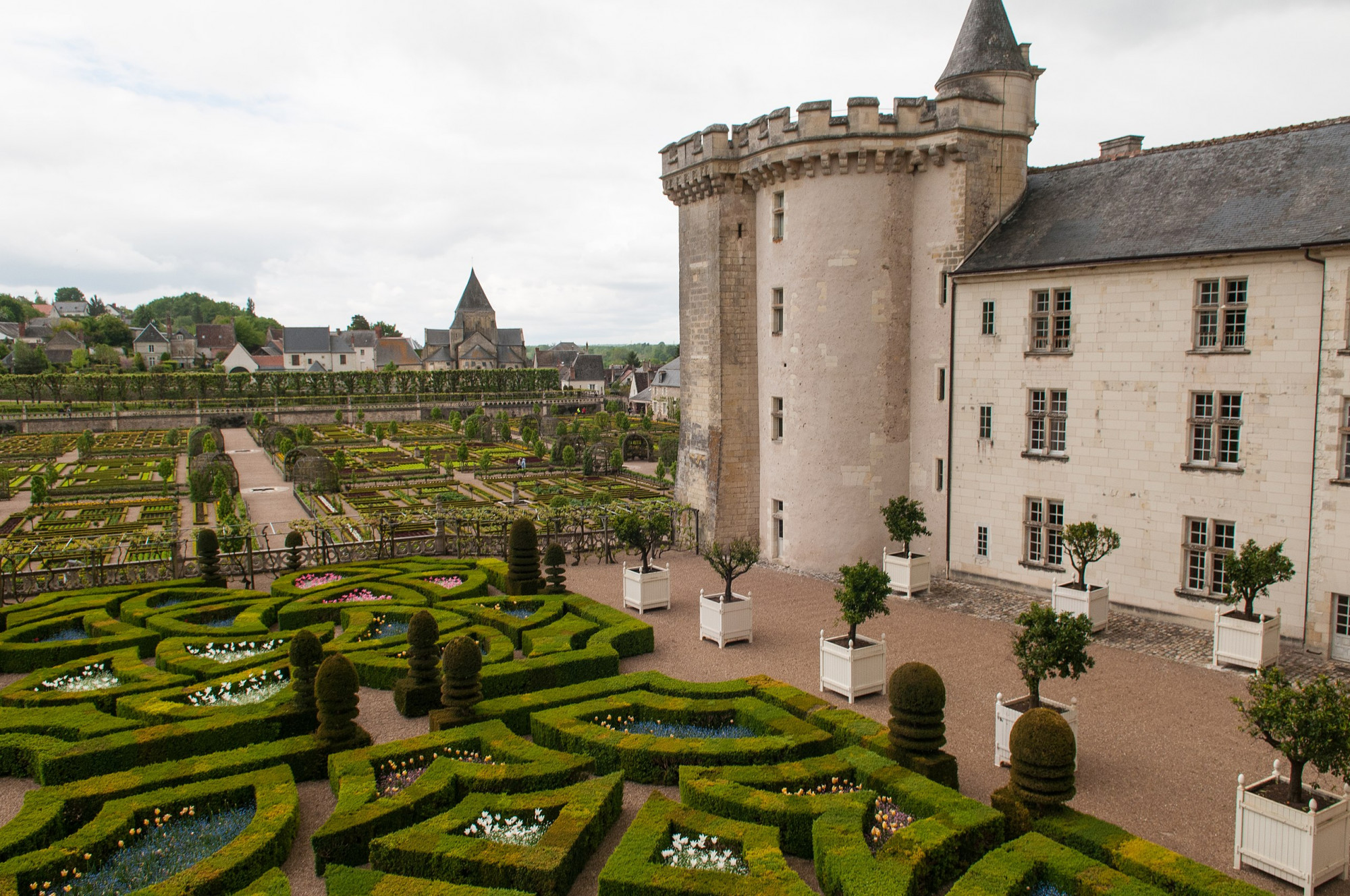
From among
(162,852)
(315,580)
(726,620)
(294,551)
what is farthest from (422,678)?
(294,551)

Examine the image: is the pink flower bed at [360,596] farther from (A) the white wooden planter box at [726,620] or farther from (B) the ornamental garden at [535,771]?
(A) the white wooden planter box at [726,620]

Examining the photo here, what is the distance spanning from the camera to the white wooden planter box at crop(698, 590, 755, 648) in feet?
59.4

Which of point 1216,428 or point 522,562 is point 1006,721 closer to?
point 1216,428

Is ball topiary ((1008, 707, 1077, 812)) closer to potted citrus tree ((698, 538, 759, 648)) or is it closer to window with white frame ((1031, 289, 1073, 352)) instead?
potted citrus tree ((698, 538, 759, 648))

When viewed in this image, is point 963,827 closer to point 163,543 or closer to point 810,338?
point 810,338

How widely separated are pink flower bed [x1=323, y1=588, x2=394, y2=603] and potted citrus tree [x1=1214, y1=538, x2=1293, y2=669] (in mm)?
16913

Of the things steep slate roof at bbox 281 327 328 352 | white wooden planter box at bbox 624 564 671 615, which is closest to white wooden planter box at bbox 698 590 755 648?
white wooden planter box at bbox 624 564 671 615

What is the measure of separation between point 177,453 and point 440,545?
3606 centimetres

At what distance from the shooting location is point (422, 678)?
14.4 metres

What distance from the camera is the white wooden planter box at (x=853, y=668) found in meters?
15.3

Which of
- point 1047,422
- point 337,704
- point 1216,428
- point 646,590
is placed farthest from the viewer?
point 1047,422

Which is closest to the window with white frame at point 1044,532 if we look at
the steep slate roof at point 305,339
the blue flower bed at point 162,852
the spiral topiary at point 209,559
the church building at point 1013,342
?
the church building at point 1013,342

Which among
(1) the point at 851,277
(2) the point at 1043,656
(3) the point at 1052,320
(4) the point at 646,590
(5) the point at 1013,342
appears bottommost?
(4) the point at 646,590

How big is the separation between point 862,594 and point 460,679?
6.91 m
